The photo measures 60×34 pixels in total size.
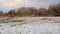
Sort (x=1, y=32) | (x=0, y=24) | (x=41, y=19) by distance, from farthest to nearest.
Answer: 1. (x=41, y=19)
2. (x=0, y=24)
3. (x=1, y=32)

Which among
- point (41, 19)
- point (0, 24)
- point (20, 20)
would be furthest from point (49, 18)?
point (0, 24)

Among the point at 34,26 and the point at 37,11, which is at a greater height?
the point at 37,11

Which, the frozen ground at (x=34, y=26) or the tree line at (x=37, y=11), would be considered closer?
the frozen ground at (x=34, y=26)

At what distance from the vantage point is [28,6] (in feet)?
9.93

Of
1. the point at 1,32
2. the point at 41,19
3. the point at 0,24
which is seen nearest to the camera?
the point at 1,32

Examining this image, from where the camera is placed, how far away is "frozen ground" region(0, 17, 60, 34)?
8.63 ft

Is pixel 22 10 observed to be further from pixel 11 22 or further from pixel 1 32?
pixel 1 32

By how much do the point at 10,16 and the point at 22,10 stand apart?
13.5 inches

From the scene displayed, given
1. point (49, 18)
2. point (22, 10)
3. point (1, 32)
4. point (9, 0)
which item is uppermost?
point (9, 0)

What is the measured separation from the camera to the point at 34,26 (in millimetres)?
2889

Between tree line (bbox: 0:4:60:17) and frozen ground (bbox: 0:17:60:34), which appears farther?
tree line (bbox: 0:4:60:17)

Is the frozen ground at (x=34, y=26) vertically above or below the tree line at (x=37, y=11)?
below

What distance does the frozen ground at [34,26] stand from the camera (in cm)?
263

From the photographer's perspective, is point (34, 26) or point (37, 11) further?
point (37, 11)
